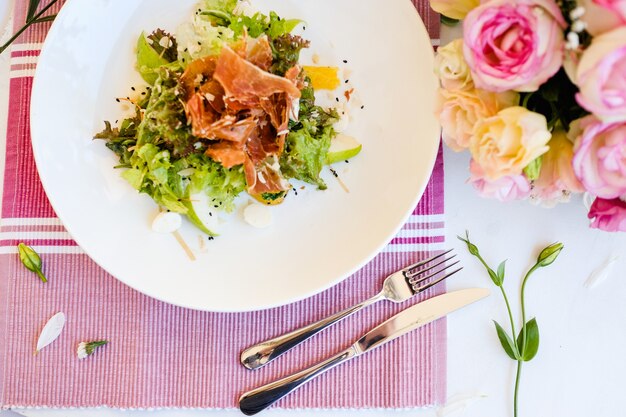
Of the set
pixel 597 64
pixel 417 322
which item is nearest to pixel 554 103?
pixel 597 64

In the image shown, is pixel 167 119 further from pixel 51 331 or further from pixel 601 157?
pixel 601 157

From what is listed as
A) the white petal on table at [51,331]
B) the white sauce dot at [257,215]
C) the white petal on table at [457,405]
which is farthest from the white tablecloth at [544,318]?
the white sauce dot at [257,215]

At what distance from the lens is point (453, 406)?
1.31 meters

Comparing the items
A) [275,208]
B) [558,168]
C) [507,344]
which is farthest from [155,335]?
[558,168]

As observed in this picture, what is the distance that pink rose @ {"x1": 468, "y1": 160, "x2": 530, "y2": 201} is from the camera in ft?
3.10

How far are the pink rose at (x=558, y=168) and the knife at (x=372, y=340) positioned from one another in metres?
0.38

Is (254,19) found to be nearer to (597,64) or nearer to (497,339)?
(597,64)

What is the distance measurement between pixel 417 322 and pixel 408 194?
283 mm

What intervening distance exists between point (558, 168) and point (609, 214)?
0.14m

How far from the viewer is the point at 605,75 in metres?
0.76

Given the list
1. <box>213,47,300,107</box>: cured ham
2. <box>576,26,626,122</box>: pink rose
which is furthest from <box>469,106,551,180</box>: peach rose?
<box>213,47,300,107</box>: cured ham

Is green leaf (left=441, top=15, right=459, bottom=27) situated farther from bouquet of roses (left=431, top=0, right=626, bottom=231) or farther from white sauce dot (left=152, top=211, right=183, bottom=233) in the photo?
white sauce dot (left=152, top=211, right=183, bottom=233)

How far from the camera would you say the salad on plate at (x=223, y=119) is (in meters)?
1.13

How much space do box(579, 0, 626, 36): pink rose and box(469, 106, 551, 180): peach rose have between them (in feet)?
0.48
